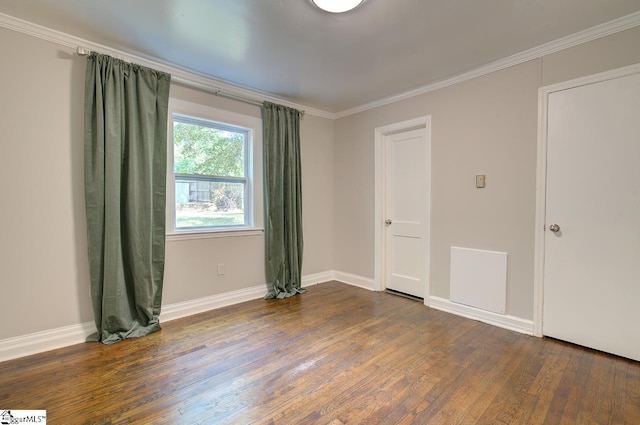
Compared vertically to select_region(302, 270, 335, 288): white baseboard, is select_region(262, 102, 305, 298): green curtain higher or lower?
higher

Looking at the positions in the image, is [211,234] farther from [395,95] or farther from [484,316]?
[484,316]

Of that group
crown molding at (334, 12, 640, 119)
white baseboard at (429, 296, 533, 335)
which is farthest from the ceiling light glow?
white baseboard at (429, 296, 533, 335)

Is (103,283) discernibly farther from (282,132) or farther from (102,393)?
(282,132)

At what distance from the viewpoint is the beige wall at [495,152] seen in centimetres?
248

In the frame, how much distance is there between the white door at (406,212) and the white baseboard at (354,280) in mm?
245

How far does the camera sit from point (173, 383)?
1.94m

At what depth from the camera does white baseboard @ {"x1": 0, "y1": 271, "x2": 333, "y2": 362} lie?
2.23 meters

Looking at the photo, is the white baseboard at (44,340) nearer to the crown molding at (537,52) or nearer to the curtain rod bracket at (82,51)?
the curtain rod bracket at (82,51)

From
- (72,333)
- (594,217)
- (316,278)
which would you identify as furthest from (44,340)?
(594,217)

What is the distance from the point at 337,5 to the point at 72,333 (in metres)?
3.27

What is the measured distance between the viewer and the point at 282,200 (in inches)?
146

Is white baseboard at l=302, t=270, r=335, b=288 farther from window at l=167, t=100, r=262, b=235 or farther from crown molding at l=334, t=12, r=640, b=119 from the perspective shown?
crown molding at l=334, t=12, r=640, b=119

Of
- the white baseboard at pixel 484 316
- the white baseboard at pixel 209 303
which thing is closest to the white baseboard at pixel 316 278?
the white baseboard at pixel 209 303

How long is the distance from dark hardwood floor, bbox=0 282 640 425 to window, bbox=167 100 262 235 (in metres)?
1.14
